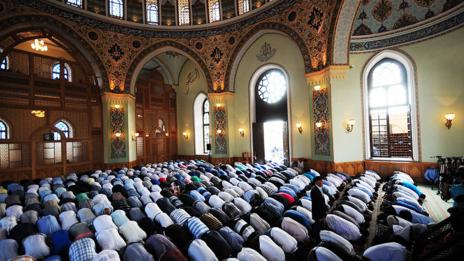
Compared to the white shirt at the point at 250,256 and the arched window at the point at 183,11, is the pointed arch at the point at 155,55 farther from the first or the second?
the white shirt at the point at 250,256

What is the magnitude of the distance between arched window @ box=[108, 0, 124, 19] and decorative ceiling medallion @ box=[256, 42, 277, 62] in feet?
28.8

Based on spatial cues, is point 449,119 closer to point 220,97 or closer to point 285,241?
point 285,241

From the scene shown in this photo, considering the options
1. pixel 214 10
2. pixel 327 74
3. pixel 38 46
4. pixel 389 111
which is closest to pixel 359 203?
pixel 327 74

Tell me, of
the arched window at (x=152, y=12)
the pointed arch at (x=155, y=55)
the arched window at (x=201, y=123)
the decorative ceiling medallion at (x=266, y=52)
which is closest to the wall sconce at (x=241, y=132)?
the pointed arch at (x=155, y=55)

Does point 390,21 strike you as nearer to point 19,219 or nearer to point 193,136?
point 193,136

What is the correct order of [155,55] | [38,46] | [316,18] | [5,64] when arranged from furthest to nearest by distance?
[155,55]
[5,64]
[38,46]
[316,18]

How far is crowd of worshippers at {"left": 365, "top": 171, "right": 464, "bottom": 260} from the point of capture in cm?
288

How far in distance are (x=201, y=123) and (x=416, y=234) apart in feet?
52.0

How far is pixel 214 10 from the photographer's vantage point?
15.7m

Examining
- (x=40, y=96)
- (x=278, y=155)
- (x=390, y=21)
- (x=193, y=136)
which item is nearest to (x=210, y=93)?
(x=193, y=136)

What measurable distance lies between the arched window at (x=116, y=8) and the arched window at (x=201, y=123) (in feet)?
24.0

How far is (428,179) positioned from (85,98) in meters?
17.8

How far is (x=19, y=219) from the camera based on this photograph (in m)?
5.85

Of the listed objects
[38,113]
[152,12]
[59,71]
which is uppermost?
[152,12]
